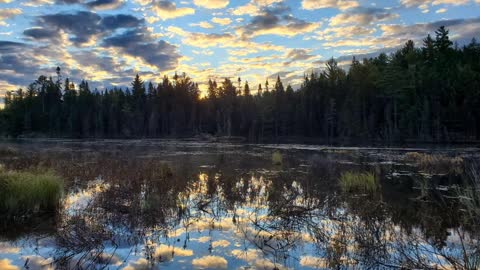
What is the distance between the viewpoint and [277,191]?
50.6 feet

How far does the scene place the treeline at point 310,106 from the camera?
238 feet

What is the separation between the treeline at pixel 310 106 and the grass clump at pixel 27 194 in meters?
70.1

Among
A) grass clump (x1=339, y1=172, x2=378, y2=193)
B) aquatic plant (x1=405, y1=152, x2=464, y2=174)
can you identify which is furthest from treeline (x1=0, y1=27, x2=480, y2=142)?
grass clump (x1=339, y1=172, x2=378, y2=193)

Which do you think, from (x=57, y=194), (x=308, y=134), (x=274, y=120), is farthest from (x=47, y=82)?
(x=57, y=194)

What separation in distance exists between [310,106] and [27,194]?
300ft

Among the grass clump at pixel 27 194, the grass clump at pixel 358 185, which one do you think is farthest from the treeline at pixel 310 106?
the grass clump at pixel 27 194

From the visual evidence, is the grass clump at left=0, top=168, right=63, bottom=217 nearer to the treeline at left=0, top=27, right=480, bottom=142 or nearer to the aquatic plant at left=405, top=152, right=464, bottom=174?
the aquatic plant at left=405, top=152, right=464, bottom=174

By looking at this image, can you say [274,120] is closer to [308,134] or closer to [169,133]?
[308,134]

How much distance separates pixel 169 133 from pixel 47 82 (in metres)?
60.5

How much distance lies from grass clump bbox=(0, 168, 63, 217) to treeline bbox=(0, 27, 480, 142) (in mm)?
70065

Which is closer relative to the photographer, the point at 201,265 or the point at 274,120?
the point at 201,265

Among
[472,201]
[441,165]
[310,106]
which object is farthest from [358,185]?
[310,106]

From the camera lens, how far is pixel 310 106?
9850 centimetres

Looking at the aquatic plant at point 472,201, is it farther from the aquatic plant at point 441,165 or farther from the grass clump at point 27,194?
the aquatic plant at point 441,165
